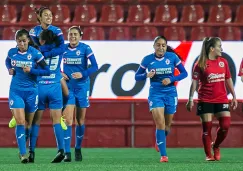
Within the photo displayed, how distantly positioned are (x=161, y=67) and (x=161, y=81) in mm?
191

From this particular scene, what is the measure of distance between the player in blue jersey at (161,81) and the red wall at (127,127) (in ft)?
11.7

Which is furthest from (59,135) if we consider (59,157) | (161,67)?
(161,67)

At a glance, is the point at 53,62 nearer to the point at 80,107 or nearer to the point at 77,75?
the point at 77,75

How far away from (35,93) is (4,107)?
4.46 meters

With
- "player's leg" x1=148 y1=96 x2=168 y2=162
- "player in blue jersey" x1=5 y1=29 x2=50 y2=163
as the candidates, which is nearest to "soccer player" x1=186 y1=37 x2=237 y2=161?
"player's leg" x1=148 y1=96 x2=168 y2=162

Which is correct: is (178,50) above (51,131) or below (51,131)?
above

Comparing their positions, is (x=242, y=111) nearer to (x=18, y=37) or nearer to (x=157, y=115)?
(x=157, y=115)

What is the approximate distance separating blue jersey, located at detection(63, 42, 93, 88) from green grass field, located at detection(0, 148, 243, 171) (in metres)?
1.13

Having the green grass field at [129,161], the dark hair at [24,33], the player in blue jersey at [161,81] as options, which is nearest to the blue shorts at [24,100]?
the dark hair at [24,33]

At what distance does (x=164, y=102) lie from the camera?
1171 centimetres

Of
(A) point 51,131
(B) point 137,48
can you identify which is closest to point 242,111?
(B) point 137,48

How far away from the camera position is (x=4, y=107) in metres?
15.3

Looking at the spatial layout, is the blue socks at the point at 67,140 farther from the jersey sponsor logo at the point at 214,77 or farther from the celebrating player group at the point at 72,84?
the jersey sponsor logo at the point at 214,77

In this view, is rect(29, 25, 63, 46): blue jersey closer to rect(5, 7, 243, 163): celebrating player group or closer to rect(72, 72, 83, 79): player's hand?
rect(5, 7, 243, 163): celebrating player group
